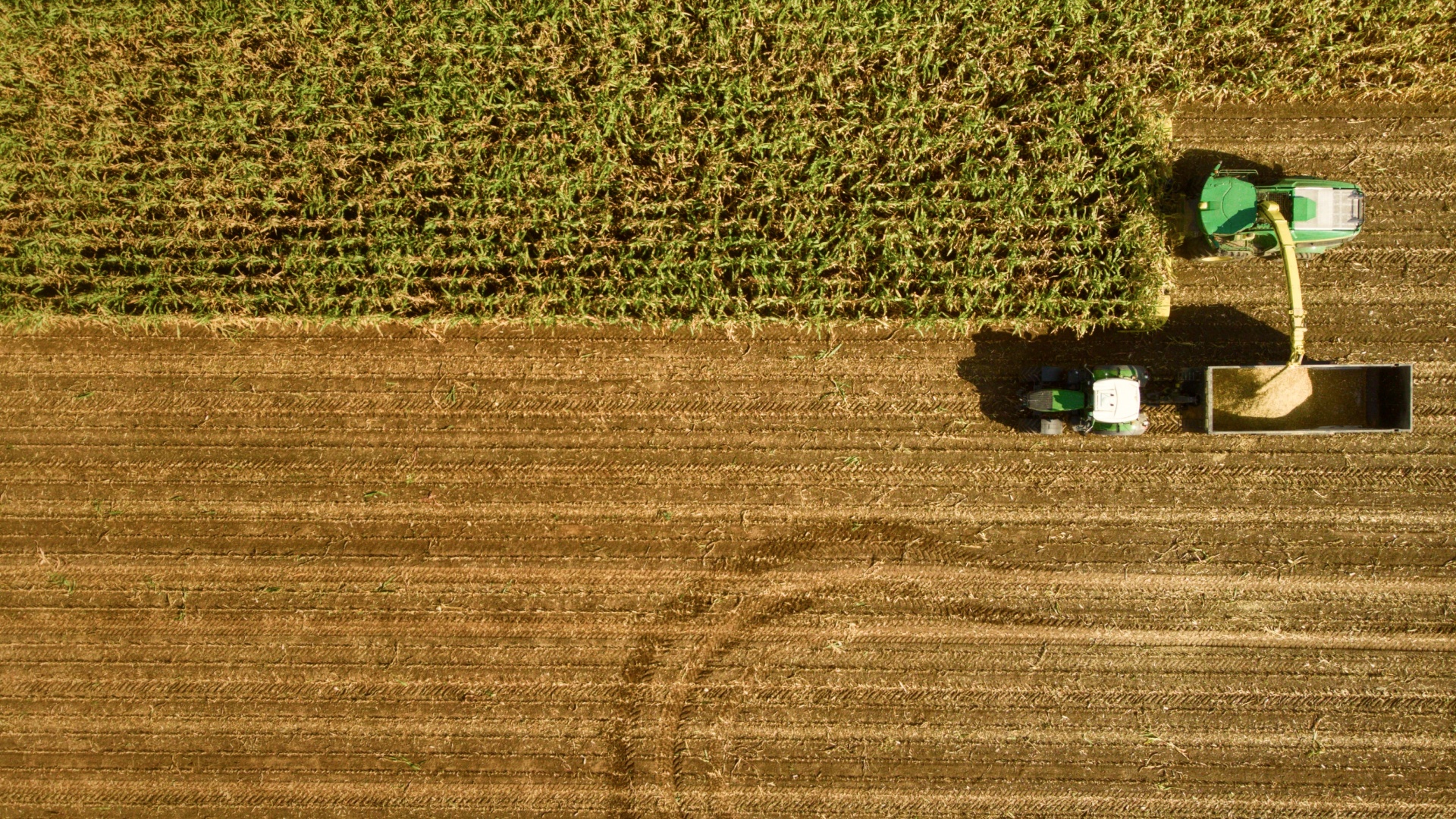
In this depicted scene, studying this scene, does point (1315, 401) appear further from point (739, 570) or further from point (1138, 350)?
point (739, 570)

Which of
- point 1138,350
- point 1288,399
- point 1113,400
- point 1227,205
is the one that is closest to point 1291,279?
point 1227,205

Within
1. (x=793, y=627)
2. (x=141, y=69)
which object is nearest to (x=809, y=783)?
(x=793, y=627)

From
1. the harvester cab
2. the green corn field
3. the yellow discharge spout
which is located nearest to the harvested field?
the harvester cab

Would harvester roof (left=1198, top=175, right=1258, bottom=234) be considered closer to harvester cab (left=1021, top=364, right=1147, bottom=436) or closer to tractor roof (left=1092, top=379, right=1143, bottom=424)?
harvester cab (left=1021, top=364, right=1147, bottom=436)

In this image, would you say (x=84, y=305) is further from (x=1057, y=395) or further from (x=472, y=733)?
(x=1057, y=395)

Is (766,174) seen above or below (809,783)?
above

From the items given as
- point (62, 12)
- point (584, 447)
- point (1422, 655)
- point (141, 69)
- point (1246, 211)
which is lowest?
point (1422, 655)

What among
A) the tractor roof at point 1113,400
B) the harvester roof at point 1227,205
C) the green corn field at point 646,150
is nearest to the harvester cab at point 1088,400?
the tractor roof at point 1113,400
